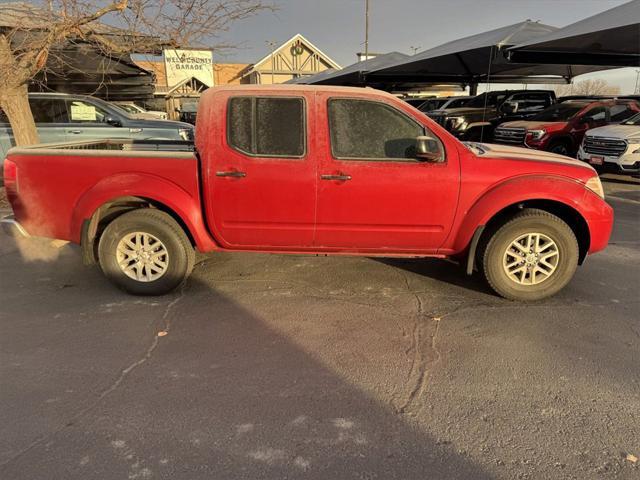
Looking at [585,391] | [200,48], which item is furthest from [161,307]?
[200,48]

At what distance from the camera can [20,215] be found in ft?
12.9

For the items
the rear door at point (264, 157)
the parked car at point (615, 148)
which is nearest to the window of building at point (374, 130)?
the rear door at point (264, 157)

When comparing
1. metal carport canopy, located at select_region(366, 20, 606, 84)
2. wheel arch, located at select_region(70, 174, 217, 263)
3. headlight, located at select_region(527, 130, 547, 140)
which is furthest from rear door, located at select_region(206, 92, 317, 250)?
metal carport canopy, located at select_region(366, 20, 606, 84)

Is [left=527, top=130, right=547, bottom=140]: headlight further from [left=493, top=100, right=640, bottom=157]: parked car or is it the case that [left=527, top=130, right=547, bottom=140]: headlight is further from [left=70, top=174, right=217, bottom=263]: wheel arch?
[left=70, top=174, right=217, bottom=263]: wheel arch

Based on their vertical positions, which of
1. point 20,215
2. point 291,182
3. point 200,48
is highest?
point 200,48

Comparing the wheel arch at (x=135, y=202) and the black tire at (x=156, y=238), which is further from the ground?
the wheel arch at (x=135, y=202)

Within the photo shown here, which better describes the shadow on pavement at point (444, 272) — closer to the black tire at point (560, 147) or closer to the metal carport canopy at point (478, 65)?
the black tire at point (560, 147)

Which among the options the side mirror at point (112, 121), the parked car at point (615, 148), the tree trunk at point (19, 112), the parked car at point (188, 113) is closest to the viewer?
the tree trunk at point (19, 112)

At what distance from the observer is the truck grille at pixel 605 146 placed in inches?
371

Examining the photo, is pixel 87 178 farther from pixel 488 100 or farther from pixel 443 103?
pixel 443 103

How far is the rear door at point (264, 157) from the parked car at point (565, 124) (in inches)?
371

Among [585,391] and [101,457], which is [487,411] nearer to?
[585,391]

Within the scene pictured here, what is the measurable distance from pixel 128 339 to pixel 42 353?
0.56 meters

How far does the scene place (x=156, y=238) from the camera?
152 inches
